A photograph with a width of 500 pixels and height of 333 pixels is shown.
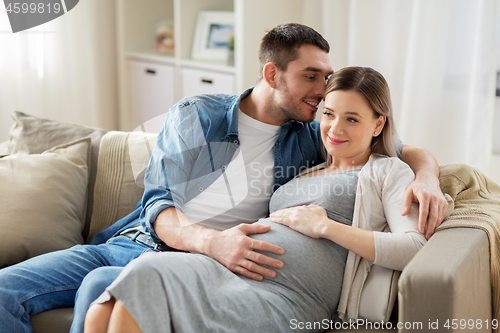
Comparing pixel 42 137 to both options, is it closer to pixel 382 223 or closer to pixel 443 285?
pixel 382 223

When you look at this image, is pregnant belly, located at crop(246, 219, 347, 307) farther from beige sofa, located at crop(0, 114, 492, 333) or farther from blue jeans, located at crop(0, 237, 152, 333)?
blue jeans, located at crop(0, 237, 152, 333)

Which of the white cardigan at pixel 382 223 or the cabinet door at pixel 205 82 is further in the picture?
the cabinet door at pixel 205 82

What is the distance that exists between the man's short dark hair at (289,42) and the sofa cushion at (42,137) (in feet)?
2.48

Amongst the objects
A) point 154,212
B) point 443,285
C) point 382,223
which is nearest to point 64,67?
point 154,212

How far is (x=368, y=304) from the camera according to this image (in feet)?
4.00

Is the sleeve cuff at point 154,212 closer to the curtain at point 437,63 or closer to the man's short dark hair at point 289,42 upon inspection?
the man's short dark hair at point 289,42

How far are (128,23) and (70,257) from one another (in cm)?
221

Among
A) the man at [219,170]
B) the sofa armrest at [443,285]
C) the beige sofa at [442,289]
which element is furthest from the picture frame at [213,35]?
the sofa armrest at [443,285]

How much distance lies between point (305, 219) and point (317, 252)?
0.09 meters

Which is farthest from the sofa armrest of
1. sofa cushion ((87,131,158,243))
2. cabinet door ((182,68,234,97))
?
cabinet door ((182,68,234,97))

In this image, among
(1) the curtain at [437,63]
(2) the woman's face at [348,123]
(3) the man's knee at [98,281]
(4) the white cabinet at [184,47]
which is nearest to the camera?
(3) the man's knee at [98,281]

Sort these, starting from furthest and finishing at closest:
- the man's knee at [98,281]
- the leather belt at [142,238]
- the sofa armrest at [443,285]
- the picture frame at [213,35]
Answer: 1. the picture frame at [213,35]
2. the leather belt at [142,238]
3. the man's knee at [98,281]
4. the sofa armrest at [443,285]

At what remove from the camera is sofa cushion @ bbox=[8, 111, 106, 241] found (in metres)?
1.82

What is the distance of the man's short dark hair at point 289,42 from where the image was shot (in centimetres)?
163
